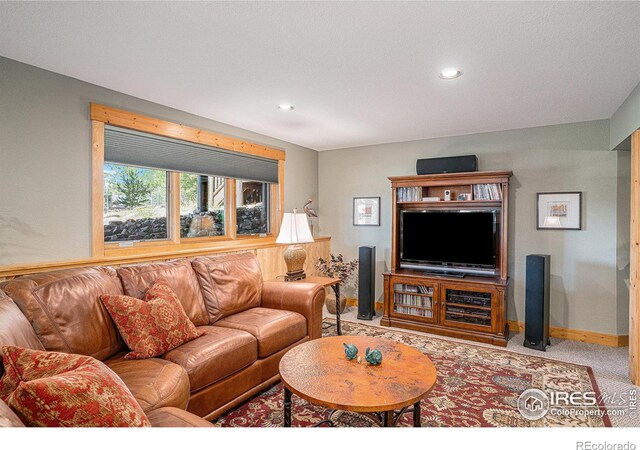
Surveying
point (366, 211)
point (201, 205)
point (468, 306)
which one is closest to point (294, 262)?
point (201, 205)

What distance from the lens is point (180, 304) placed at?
8.25 ft

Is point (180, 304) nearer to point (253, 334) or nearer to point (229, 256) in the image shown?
point (253, 334)

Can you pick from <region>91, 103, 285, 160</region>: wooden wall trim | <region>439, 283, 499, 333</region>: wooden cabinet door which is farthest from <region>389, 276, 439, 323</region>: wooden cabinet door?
<region>91, 103, 285, 160</region>: wooden wall trim

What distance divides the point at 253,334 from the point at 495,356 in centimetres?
232

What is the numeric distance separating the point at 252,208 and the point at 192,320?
6.76 ft

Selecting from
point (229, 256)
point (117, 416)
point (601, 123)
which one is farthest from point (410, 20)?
point (601, 123)

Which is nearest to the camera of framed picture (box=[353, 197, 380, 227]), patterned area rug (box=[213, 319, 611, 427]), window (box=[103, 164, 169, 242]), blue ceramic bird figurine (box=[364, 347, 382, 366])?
A: blue ceramic bird figurine (box=[364, 347, 382, 366])

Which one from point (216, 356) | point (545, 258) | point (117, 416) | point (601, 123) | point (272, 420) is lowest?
point (272, 420)

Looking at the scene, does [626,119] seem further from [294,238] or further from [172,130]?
[172,130]

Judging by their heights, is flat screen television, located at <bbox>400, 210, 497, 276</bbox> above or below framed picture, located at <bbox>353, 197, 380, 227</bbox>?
below

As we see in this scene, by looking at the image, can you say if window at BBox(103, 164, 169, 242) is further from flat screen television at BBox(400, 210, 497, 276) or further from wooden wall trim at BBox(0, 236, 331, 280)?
flat screen television at BBox(400, 210, 497, 276)

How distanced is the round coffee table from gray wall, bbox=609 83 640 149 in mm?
2556

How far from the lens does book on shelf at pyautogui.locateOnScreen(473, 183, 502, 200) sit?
13.2ft

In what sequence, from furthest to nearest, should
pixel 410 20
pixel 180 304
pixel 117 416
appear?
pixel 180 304 < pixel 410 20 < pixel 117 416
